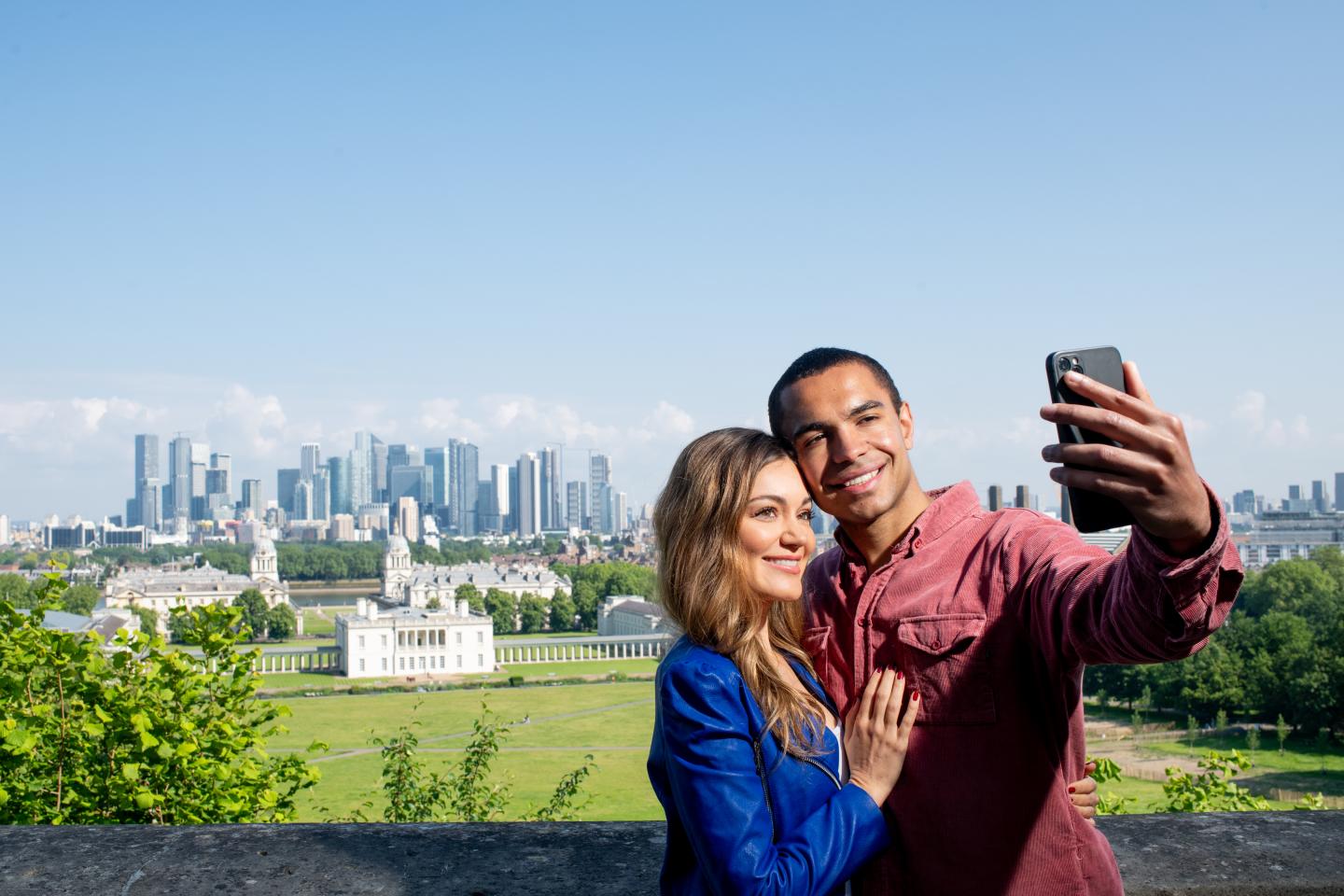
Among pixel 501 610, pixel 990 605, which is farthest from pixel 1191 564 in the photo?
pixel 501 610

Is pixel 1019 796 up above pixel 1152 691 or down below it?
above

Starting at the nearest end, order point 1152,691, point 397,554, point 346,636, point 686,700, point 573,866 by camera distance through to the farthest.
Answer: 1. point 686,700
2. point 573,866
3. point 1152,691
4. point 346,636
5. point 397,554

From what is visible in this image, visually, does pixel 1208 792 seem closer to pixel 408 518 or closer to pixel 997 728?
pixel 997 728

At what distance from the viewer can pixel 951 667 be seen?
195 cm

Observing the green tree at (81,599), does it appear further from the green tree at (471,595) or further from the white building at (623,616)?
the white building at (623,616)

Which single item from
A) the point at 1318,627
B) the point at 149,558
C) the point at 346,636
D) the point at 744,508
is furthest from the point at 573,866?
the point at 149,558

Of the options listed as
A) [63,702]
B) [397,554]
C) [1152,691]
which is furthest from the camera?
[397,554]

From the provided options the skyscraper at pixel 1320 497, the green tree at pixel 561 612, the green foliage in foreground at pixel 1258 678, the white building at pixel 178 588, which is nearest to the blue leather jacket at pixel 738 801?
the green foliage in foreground at pixel 1258 678

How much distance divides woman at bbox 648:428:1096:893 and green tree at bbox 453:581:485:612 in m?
75.6

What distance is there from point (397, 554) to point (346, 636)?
4247 centimetres

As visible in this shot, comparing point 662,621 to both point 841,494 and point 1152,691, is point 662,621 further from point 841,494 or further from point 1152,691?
point 1152,691

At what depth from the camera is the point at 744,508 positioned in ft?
6.62

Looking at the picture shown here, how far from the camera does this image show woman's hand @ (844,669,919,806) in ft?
6.24

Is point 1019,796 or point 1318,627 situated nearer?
point 1019,796
